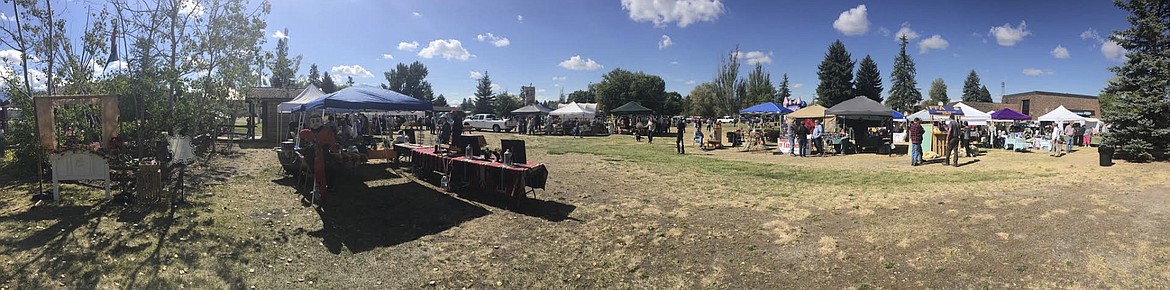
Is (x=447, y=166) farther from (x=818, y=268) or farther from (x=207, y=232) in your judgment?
(x=818, y=268)

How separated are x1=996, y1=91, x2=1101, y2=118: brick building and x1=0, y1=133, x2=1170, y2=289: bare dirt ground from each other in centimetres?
5710

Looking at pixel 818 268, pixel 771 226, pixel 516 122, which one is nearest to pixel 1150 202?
pixel 771 226

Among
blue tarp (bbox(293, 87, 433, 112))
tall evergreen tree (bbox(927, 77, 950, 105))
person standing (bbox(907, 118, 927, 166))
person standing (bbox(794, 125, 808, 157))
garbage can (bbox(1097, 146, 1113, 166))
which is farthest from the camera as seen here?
tall evergreen tree (bbox(927, 77, 950, 105))

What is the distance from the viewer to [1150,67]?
11.6 m

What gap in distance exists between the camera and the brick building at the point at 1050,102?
169 ft

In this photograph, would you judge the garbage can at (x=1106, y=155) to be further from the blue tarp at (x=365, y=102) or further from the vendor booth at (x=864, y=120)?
the blue tarp at (x=365, y=102)

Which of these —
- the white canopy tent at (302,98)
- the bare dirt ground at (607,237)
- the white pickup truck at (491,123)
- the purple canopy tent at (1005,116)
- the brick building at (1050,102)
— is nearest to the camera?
the bare dirt ground at (607,237)

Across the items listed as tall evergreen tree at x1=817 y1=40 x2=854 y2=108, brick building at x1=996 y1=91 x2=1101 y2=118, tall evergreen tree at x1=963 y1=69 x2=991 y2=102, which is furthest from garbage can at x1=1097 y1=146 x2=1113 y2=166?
tall evergreen tree at x1=963 y1=69 x2=991 y2=102

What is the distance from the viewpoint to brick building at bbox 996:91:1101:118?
5157cm

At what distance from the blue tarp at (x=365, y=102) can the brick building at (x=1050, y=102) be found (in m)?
62.8

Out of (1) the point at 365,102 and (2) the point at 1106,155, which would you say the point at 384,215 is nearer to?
(1) the point at 365,102

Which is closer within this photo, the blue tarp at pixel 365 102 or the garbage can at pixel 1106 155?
the blue tarp at pixel 365 102

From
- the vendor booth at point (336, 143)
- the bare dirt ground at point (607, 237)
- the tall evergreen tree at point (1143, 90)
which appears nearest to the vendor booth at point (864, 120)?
the tall evergreen tree at point (1143, 90)

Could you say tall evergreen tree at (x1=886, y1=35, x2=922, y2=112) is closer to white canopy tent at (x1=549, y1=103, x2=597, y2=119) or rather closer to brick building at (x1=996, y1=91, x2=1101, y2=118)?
brick building at (x1=996, y1=91, x2=1101, y2=118)
